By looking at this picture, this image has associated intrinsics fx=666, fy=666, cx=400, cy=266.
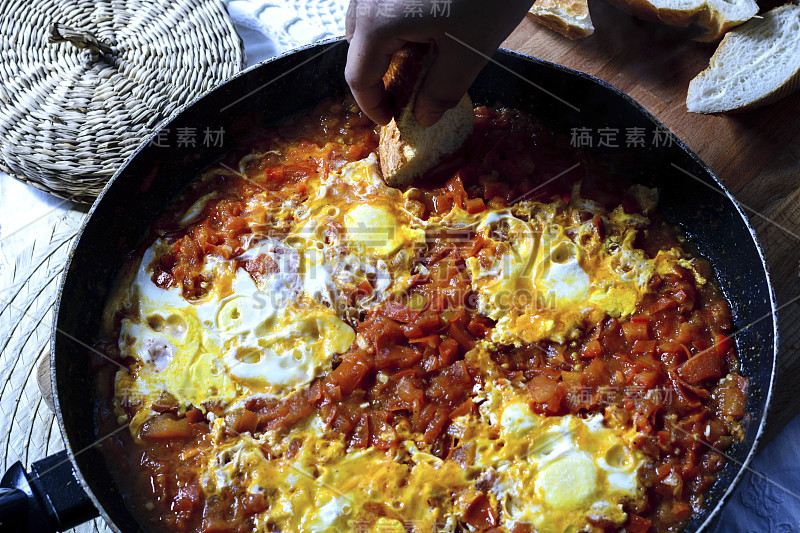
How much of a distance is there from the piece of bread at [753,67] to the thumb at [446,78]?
1.39 meters

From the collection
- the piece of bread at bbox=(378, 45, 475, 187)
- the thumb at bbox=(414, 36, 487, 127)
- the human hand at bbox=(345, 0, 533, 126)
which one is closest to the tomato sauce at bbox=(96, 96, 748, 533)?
the piece of bread at bbox=(378, 45, 475, 187)

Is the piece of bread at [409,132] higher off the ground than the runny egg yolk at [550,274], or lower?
higher

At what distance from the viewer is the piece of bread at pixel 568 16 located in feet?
10.4

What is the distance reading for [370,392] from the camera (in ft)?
8.13

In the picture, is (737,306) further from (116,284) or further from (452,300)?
(116,284)

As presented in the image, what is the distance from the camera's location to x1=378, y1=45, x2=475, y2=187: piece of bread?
2469mm

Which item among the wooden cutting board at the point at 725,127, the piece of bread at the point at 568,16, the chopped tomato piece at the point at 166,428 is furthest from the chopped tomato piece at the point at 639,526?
the piece of bread at the point at 568,16

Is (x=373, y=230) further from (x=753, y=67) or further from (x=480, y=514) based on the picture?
(x=753, y=67)

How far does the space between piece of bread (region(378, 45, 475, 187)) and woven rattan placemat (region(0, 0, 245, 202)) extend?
1129mm

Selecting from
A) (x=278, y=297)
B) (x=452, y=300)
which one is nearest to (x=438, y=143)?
(x=452, y=300)

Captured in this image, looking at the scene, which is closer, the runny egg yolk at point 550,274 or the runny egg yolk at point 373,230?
the runny egg yolk at point 550,274

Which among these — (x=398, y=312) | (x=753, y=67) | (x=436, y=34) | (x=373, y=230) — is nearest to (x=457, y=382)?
(x=398, y=312)

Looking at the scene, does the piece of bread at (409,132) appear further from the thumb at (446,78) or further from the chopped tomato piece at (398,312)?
the chopped tomato piece at (398,312)

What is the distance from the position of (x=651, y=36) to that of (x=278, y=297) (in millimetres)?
2225
